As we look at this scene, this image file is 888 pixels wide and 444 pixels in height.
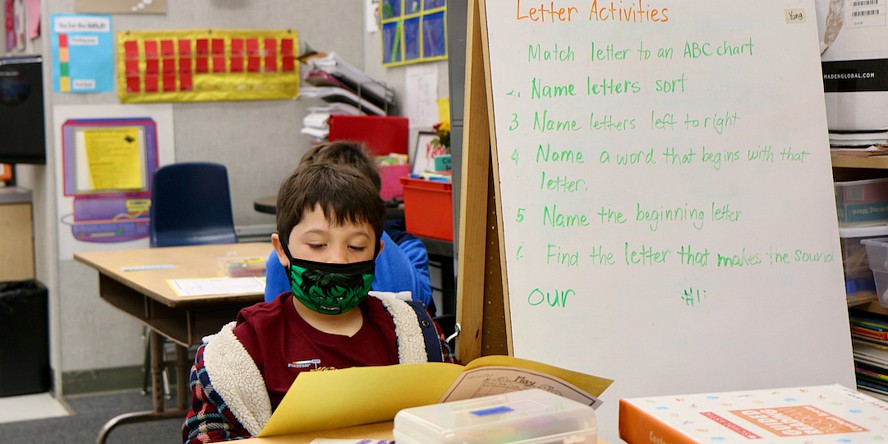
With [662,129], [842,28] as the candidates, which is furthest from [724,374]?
[842,28]

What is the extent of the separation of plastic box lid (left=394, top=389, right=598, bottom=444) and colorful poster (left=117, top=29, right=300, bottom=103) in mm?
4000

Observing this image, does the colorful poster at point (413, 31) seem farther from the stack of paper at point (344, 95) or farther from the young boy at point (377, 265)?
the young boy at point (377, 265)

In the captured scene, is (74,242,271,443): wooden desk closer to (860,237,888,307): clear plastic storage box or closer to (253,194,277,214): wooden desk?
(253,194,277,214): wooden desk

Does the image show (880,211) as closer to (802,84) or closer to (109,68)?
(802,84)

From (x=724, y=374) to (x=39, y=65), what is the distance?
3.73m

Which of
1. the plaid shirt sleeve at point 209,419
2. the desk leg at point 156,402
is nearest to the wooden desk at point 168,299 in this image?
the desk leg at point 156,402

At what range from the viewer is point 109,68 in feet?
15.3

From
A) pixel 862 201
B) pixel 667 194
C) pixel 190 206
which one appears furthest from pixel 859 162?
pixel 190 206

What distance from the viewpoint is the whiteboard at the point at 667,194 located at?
186 centimetres

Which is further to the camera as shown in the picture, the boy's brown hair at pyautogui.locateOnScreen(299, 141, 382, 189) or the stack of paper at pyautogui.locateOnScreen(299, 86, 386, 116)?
the stack of paper at pyautogui.locateOnScreen(299, 86, 386, 116)

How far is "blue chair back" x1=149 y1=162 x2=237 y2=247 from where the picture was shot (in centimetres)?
424

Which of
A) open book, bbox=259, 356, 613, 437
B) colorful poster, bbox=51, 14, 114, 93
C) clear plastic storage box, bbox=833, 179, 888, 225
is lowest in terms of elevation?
open book, bbox=259, 356, 613, 437

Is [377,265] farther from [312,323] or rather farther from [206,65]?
[206,65]

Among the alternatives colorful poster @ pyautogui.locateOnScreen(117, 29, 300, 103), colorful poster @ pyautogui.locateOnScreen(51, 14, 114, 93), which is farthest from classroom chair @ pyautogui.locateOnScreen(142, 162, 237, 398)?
colorful poster @ pyautogui.locateOnScreen(51, 14, 114, 93)
